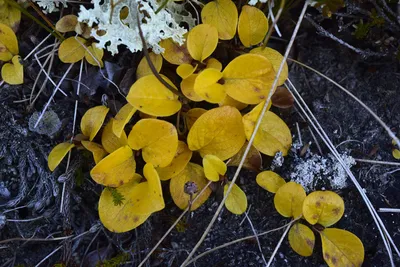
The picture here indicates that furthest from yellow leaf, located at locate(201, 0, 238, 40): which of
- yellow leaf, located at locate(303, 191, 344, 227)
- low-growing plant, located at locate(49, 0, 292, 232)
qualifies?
yellow leaf, located at locate(303, 191, 344, 227)

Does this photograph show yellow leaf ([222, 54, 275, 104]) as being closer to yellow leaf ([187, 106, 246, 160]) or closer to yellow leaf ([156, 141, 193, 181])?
yellow leaf ([187, 106, 246, 160])

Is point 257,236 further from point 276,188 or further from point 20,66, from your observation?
point 20,66

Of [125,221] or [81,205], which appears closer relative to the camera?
[125,221]

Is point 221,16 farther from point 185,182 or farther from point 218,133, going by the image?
point 185,182

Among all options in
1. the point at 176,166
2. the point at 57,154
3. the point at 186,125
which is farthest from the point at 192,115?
the point at 57,154

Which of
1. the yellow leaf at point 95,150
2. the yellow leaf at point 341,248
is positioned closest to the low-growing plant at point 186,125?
the yellow leaf at point 95,150

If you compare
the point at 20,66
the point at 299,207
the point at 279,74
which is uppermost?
the point at 279,74

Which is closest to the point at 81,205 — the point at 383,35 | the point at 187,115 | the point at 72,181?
the point at 72,181
